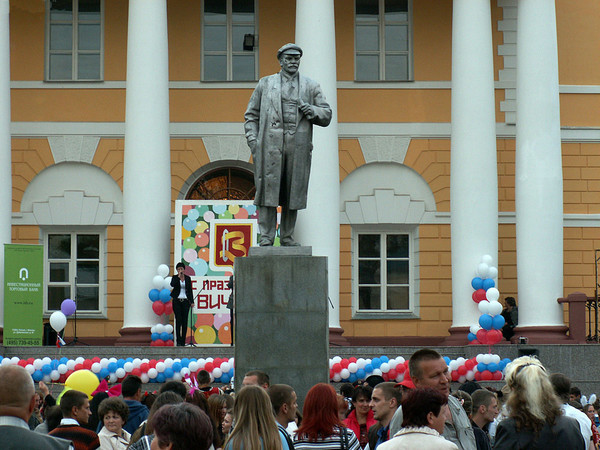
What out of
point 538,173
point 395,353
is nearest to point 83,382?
point 395,353

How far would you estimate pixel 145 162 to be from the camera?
2503cm

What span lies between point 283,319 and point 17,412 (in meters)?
6.57

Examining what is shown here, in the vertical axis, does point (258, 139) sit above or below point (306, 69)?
below

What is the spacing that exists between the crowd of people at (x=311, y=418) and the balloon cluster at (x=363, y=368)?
35.3 ft

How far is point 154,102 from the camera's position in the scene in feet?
Answer: 82.7

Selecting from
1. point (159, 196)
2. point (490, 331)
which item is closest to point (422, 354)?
point (490, 331)

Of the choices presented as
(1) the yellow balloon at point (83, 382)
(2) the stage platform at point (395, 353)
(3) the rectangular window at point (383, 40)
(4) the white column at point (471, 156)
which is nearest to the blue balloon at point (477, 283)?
(4) the white column at point (471, 156)

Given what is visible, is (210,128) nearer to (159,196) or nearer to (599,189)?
(159,196)

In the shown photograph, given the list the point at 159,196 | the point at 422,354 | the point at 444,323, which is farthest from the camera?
the point at 444,323

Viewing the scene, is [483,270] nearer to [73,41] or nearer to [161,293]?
[161,293]

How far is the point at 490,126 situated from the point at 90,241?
9.10 meters

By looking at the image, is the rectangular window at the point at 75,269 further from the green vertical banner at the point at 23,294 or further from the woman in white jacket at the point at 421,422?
the woman in white jacket at the point at 421,422

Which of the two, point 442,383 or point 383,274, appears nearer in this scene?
point 442,383

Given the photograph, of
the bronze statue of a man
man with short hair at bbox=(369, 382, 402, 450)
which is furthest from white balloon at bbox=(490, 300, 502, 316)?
man with short hair at bbox=(369, 382, 402, 450)
